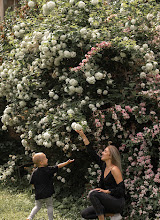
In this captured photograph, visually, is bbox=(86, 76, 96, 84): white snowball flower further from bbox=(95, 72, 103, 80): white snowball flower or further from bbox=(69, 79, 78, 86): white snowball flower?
bbox=(69, 79, 78, 86): white snowball flower

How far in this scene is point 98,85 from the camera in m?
5.39

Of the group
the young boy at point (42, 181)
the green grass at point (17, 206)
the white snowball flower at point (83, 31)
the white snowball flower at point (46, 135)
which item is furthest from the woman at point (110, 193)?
the white snowball flower at point (83, 31)

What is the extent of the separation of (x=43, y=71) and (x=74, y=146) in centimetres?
154

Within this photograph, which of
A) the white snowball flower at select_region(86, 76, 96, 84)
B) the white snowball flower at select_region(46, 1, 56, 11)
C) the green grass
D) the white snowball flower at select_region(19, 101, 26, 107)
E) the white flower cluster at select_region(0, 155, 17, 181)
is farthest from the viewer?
the white flower cluster at select_region(0, 155, 17, 181)

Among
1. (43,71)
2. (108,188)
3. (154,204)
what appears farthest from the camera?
(43,71)

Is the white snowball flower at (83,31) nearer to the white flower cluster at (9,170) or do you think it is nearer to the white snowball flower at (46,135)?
the white snowball flower at (46,135)

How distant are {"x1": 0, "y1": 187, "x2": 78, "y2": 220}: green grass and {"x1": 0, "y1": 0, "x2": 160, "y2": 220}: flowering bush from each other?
0.71 meters

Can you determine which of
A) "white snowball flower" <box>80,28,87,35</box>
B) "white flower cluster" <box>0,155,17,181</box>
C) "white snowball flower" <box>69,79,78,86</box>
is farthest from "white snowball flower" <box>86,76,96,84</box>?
"white flower cluster" <box>0,155,17,181</box>

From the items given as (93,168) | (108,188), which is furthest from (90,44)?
(108,188)

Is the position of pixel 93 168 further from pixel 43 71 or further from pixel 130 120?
A: pixel 43 71

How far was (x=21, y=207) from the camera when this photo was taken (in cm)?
556

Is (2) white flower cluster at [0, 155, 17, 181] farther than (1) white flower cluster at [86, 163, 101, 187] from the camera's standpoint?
Yes

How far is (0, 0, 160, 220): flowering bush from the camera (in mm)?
4957

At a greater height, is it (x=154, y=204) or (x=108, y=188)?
(x=108, y=188)
